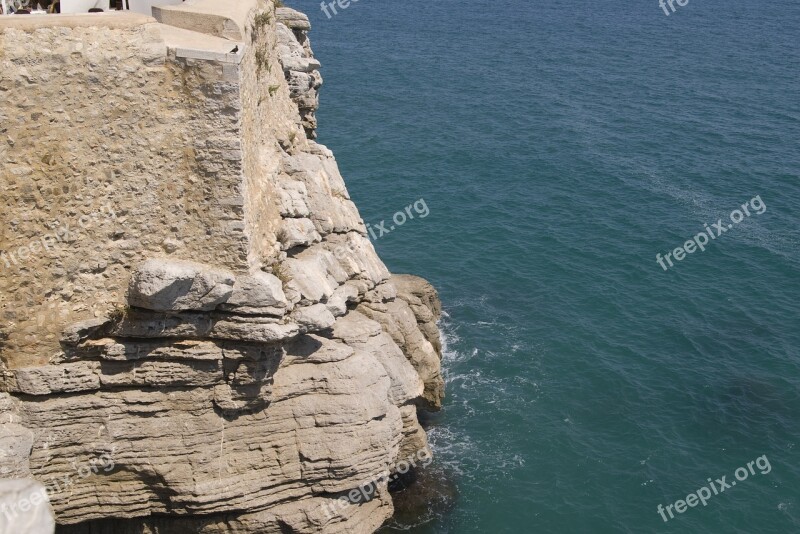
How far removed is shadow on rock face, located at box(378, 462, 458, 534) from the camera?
3538 centimetres

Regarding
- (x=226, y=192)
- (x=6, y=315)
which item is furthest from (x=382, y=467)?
(x=6, y=315)

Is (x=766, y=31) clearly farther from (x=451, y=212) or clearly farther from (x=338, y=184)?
(x=338, y=184)

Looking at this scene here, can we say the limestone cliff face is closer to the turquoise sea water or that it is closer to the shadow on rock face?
the shadow on rock face

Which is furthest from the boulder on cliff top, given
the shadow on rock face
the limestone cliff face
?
the shadow on rock face

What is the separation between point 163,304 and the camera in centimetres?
2358

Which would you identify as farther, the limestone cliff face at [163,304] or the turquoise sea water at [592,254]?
the turquoise sea water at [592,254]

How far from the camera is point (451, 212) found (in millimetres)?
59438

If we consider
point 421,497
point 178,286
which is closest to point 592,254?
point 421,497

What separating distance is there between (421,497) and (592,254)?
2339cm

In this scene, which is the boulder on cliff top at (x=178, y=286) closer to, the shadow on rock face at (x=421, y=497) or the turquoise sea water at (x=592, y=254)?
the shadow on rock face at (x=421, y=497)

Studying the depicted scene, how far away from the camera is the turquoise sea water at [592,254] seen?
3803 centimetres

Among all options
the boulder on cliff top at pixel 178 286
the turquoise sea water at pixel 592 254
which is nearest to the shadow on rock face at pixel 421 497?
the turquoise sea water at pixel 592 254

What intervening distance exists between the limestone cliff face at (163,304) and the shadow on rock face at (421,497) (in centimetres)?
713

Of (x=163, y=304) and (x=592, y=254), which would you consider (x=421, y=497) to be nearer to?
(x=163, y=304)
